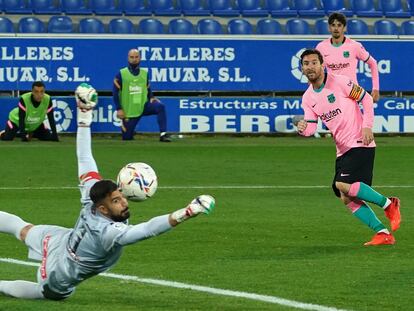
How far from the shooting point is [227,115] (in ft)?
86.8

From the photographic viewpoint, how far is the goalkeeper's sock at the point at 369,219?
11406 mm

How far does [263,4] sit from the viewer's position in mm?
30328

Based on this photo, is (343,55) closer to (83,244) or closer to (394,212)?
(394,212)

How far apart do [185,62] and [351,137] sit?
15.2 metres

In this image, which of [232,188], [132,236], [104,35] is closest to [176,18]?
[104,35]

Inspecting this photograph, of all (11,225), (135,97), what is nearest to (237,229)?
(11,225)

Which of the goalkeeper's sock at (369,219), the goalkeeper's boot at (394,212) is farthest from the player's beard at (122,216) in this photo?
the goalkeeper's boot at (394,212)

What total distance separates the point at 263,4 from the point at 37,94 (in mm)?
7885

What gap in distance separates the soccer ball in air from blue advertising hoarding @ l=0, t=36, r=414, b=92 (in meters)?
17.9

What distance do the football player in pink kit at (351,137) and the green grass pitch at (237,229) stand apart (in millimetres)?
317

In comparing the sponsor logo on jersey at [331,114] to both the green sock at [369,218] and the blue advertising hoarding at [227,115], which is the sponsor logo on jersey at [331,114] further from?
the blue advertising hoarding at [227,115]

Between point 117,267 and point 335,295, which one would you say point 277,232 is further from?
point 335,295

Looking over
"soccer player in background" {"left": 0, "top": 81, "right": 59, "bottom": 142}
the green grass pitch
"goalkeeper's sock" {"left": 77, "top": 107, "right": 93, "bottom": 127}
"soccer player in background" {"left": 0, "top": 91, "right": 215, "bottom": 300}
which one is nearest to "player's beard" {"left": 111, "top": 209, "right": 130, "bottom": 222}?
"soccer player in background" {"left": 0, "top": 91, "right": 215, "bottom": 300}

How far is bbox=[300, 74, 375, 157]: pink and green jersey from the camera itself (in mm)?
11516
